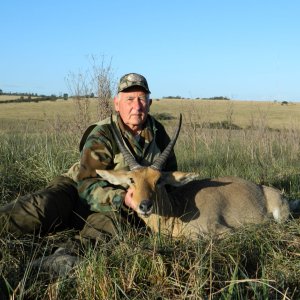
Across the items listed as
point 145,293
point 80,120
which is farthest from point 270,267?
point 80,120

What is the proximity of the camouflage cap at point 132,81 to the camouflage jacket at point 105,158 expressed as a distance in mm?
409

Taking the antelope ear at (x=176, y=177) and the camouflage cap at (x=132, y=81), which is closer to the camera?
the antelope ear at (x=176, y=177)

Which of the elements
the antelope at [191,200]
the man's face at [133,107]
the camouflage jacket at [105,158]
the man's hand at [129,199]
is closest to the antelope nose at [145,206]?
the antelope at [191,200]

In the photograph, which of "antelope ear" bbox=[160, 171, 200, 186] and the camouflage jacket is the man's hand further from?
"antelope ear" bbox=[160, 171, 200, 186]

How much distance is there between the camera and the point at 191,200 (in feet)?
20.8

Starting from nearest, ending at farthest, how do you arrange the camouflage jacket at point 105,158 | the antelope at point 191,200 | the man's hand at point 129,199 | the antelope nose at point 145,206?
the antelope nose at point 145,206, the man's hand at point 129,199, the antelope at point 191,200, the camouflage jacket at point 105,158

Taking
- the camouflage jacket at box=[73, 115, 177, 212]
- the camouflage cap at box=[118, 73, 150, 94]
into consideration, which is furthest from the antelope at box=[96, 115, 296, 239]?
the camouflage cap at box=[118, 73, 150, 94]

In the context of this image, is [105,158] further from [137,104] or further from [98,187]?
[137,104]

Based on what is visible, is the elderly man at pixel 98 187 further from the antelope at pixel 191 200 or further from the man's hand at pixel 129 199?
the antelope at pixel 191 200

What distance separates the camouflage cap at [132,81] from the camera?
6.02 meters

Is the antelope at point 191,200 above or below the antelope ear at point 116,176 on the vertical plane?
below

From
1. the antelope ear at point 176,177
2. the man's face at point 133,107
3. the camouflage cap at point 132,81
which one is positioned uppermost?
the camouflage cap at point 132,81

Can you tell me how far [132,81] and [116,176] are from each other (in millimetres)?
1217

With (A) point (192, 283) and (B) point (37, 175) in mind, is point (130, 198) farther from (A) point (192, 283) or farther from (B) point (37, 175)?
(B) point (37, 175)
